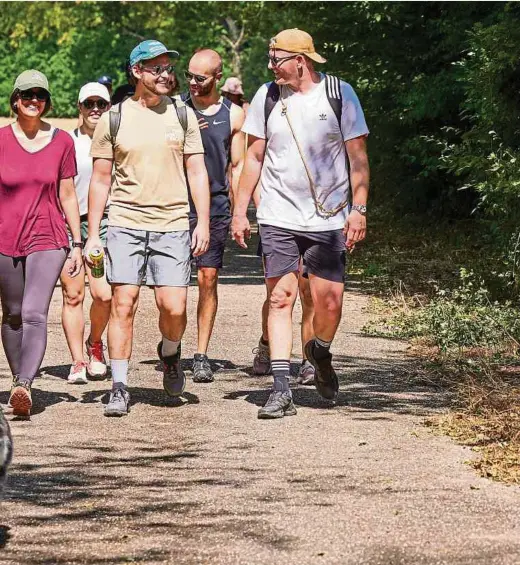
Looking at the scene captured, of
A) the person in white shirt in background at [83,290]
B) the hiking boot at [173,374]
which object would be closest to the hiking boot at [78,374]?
the person in white shirt in background at [83,290]

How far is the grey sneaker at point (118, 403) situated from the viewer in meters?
8.84

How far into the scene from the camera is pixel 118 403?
886cm

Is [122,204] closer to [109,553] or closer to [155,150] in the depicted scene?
[155,150]

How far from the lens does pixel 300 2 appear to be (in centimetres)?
2372

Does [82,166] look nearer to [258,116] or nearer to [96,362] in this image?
[96,362]

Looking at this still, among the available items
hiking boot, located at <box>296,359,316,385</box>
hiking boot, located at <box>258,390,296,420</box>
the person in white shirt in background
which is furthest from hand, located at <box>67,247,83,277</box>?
hiking boot, located at <box>296,359,316,385</box>

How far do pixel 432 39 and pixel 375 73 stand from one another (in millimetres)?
1151

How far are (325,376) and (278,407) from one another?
1.78ft

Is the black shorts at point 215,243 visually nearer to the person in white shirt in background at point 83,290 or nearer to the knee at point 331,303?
the person in white shirt in background at point 83,290

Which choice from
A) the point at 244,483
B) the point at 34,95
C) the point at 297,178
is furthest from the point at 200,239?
the point at 244,483

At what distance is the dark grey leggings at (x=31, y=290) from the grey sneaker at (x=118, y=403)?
448 mm

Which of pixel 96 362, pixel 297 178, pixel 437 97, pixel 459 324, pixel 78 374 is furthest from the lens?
pixel 437 97

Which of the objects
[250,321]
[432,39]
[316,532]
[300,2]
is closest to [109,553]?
[316,532]

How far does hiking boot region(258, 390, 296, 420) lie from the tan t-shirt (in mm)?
1102
